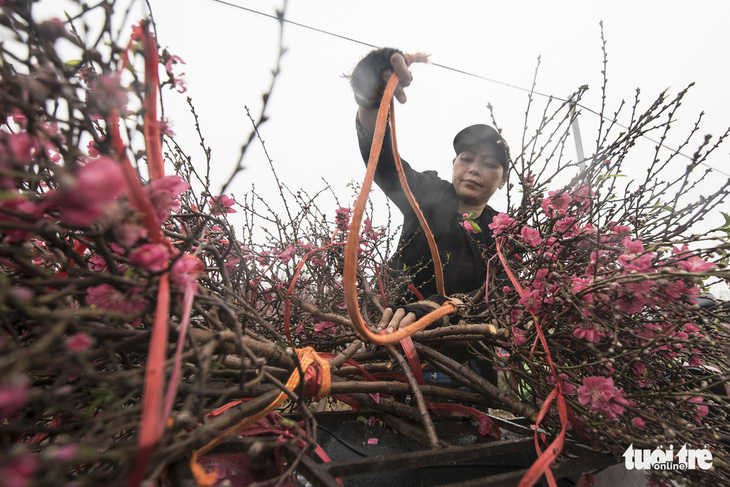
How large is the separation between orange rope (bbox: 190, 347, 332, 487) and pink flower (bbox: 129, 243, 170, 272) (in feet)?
0.92

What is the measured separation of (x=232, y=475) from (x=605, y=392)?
39.2 inches

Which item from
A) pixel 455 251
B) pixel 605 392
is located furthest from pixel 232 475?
pixel 455 251

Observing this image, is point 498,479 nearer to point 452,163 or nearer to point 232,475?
point 232,475

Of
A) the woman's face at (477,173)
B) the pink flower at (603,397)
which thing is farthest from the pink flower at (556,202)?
the woman's face at (477,173)

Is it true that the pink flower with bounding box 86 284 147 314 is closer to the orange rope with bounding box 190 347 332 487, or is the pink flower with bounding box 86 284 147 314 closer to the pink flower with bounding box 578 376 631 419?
the orange rope with bounding box 190 347 332 487

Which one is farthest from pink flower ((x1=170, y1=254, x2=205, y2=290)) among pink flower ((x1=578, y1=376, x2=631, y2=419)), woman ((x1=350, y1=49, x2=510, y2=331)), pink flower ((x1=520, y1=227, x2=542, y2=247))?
woman ((x1=350, y1=49, x2=510, y2=331))

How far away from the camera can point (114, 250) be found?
0.66 m

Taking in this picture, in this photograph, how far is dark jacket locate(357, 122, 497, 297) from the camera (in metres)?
2.40

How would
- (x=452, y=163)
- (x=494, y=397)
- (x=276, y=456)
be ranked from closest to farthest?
(x=276, y=456)
(x=494, y=397)
(x=452, y=163)

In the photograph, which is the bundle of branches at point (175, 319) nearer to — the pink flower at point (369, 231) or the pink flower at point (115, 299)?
the pink flower at point (115, 299)

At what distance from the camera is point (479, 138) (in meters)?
2.50

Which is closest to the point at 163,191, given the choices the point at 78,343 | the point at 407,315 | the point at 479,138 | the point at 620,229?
the point at 78,343

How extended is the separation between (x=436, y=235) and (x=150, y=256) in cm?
227

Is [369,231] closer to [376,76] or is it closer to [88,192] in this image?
[376,76]
